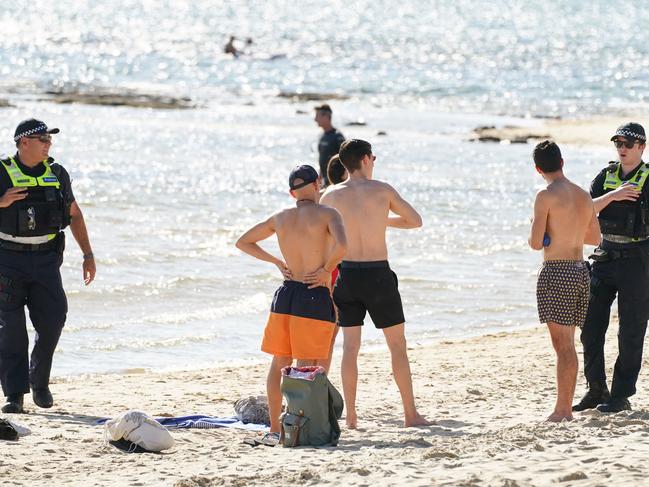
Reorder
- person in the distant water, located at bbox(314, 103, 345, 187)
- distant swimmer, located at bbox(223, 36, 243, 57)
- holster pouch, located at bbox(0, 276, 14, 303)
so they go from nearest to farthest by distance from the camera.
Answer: holster pouch, located at bbox(0, 276, 14, 303) → person in the distant water, located at bbox(314, 103, 345, 187) → distant swimmer, located at bbox(223, 36, 243, 57)

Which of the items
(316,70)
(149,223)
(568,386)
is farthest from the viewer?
(316,70)

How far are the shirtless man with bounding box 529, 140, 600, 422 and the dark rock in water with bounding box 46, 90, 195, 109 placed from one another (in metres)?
30.7

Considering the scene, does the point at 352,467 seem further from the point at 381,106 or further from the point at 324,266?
the point at 381,106

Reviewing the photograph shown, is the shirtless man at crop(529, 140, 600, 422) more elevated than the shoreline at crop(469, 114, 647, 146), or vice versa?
the shoreline at crop(469, 114, 647, 146)

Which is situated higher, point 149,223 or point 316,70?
point 316,70

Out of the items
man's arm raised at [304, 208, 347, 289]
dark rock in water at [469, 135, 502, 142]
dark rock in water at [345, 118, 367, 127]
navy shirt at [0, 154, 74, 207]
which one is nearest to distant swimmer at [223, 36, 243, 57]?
dark rock in water at [345, 118, 367, 127]

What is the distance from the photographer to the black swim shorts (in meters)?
7.51

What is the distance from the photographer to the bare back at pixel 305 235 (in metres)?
7.15

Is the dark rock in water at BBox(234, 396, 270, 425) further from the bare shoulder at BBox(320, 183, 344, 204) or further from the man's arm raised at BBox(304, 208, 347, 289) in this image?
the bare shoulder at BBox(320, 183, 344, 204)

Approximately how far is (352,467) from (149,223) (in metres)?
12.0

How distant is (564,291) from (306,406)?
163 centimetres

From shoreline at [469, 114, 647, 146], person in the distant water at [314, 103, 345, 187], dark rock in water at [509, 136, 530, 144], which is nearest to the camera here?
person in the distant water at [314, 103, 345, 187]

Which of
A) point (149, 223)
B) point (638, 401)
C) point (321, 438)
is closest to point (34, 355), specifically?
point (321, 438)

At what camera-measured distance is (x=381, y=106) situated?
40.8 m
